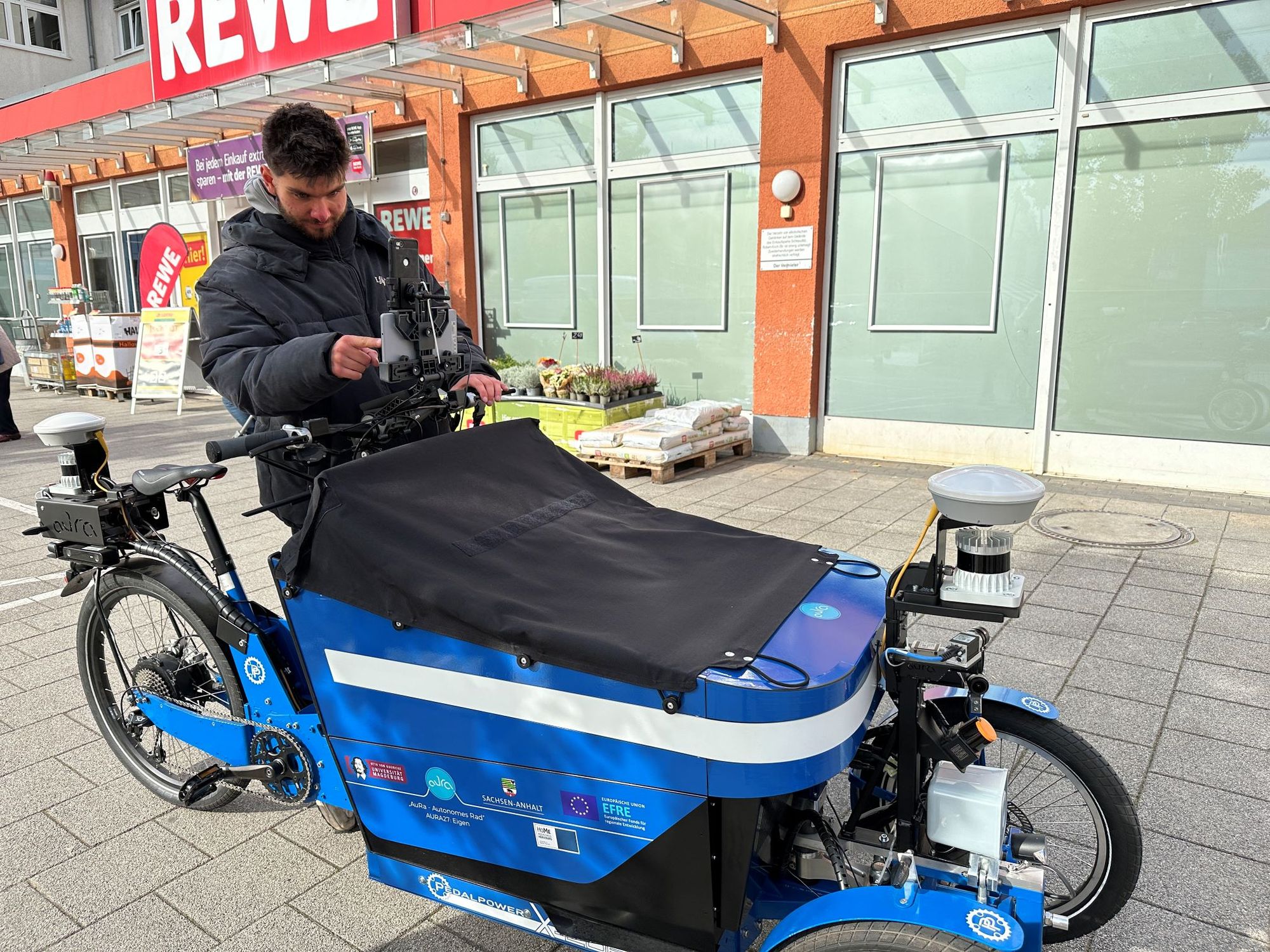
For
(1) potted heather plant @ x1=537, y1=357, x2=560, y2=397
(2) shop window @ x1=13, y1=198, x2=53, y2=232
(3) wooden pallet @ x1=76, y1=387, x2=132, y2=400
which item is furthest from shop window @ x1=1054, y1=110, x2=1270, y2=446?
(2) shop window @ x1=13, y1=198, x2=53, y2=232

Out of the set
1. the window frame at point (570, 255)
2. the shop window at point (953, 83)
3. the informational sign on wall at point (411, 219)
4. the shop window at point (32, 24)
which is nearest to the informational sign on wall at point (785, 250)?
the shop window at point (953, 83)

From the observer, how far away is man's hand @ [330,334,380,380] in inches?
80.1

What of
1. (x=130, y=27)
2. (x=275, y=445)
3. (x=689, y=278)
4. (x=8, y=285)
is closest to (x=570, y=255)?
(x=689, y=278)

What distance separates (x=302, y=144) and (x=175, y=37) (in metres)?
11.8

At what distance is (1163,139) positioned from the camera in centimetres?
628

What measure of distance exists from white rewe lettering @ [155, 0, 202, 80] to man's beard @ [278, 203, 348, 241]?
36.5ft

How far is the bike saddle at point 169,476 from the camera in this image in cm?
242

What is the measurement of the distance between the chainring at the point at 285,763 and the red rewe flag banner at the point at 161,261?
1195 cm

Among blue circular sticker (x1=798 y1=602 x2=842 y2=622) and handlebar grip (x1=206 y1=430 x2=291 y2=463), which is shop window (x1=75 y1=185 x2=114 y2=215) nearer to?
handlebar grip (x1=206 y1=430 x2=291 y2=463)

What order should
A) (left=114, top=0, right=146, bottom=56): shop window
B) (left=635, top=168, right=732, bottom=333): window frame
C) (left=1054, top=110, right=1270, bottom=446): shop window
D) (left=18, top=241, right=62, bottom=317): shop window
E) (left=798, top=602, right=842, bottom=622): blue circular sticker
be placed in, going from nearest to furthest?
1. (left=798, top=602, right=842, bottom=622): blue circular sticker
2. (left=1054, top=110, right=1270, bottom=446): shop window
3. (left=635, top=168, right=732, bottom=333): window frame
4. (left=18, top=241, right=62, bottom=317): shop window
5. (left=114, top=0, right=146, bottom=56): shop window

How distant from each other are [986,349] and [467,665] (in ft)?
Answer: 20.9

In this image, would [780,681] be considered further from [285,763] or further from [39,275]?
[39,275]

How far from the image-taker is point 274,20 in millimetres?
10375

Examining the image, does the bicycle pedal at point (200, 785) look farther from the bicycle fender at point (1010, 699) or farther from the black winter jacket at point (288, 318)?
the bicycle fender at point (1010, 699)
